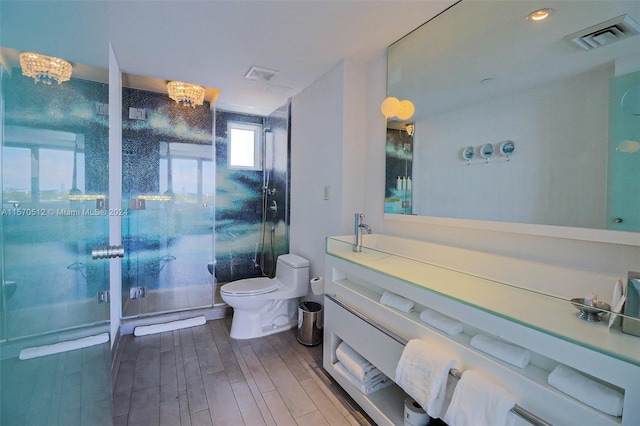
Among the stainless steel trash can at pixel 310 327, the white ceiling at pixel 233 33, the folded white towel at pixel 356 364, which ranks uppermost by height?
the white ceiling at pixel 233 33

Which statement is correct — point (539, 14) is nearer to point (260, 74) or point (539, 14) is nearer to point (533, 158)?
point (533, 158)

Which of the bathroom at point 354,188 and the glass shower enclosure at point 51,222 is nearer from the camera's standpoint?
the glass shower enclosure at point 51,222

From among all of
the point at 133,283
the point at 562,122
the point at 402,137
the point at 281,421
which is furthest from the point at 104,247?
the point at 133,283

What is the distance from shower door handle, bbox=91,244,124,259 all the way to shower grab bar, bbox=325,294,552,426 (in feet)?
3.93

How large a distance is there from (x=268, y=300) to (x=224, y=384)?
0.79 metres

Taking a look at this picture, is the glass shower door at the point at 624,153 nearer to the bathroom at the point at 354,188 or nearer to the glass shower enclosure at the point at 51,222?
the bathroom at the point at 354,188

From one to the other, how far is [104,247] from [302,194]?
6.30 feet

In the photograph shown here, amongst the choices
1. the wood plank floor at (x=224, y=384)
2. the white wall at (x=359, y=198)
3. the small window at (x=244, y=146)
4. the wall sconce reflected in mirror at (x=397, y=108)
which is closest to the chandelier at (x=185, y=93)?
the small window at (x=244, y=146)

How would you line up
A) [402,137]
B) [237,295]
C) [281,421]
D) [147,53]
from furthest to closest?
1. [237,295]
2. [147,53]
3. [402,137]
4. [281,421]

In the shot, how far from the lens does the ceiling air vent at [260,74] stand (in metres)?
Answer: 2.41

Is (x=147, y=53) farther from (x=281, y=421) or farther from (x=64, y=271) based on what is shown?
(x=281, y=421)

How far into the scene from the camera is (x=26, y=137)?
0.66 meters

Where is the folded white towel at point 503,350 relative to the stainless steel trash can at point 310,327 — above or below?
above

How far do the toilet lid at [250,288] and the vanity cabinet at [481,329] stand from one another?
89 centimetres
